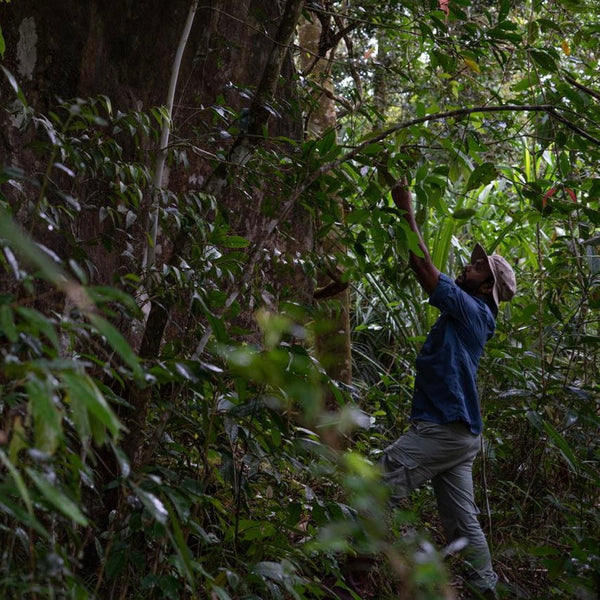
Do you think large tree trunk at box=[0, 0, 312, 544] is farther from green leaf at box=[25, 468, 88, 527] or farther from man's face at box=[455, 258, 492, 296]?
green leaf at box=[25, 468, 88, 527]

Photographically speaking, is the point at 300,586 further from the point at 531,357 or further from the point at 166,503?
the point at 531,357

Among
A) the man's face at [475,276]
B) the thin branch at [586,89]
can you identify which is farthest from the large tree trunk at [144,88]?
the thin branch at [586,89]

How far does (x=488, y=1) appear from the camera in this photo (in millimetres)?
7266

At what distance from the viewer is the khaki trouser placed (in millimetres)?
3604

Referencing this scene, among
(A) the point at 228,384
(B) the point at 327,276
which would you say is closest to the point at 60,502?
(A) the point at 228,384

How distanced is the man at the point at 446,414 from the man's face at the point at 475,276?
0.21 m

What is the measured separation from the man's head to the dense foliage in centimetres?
22

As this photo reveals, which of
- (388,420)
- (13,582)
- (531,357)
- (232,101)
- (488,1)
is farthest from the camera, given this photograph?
(488,1)

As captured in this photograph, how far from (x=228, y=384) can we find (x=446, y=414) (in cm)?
138

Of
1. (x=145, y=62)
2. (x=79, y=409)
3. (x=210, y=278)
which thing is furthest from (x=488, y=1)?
(x=79, y=409)

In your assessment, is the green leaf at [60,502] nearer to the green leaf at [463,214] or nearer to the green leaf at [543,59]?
the green leaf at [463,214]

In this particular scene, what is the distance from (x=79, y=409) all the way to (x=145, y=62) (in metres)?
2.42

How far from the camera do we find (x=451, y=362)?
12.2 feet

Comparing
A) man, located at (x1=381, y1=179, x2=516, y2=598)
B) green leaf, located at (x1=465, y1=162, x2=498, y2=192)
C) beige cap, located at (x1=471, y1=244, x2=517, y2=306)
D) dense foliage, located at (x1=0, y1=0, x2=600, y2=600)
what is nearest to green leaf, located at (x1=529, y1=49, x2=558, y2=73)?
dense foliage, located at (x1=0, y1=0, x2=600, y2=600)
